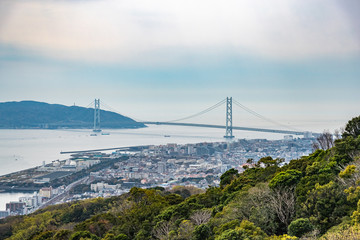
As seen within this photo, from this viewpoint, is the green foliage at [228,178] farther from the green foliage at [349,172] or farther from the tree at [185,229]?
the green foliage at [349,172]

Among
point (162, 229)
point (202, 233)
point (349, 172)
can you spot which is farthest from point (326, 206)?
point (162, 229)

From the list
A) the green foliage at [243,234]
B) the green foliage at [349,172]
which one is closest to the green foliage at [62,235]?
the green foliage at [243,234]

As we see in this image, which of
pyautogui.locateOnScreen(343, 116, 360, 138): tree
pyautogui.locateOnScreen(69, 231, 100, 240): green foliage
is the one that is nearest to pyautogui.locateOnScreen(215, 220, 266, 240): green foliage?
pyautogui.locateOnScreen(69, 231, 100, 240): green foliage

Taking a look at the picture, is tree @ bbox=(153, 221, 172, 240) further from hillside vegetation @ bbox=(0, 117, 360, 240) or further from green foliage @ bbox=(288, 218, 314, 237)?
green foliage @ bbox=(288, 218, 314, 237)

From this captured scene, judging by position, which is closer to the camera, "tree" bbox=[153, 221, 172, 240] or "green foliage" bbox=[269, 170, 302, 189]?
"tree" bbox=[153, 221, 172, 240]

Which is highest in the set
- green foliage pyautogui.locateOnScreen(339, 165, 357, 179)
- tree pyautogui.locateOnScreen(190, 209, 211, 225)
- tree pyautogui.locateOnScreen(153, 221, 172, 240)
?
green foliage pyautogui.locateOnScreen(339, 165, 357, 179)
